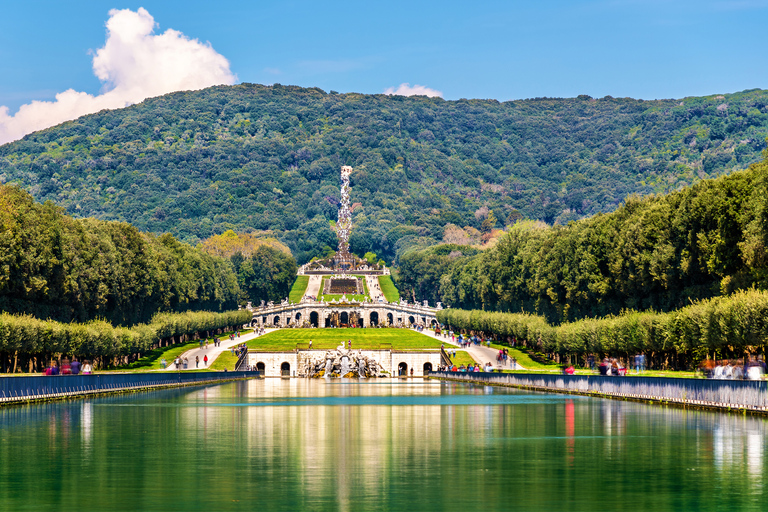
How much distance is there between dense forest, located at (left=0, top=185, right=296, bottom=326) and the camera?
70812 mm

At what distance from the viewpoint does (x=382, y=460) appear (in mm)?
24547

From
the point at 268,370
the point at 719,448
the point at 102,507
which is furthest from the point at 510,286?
the point at 102,507

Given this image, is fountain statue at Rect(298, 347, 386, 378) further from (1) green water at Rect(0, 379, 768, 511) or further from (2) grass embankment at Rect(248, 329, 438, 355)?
(1) green water at Rect(0, 379, 768, 511)

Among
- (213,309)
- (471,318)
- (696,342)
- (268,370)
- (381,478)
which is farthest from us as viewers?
(213,309)

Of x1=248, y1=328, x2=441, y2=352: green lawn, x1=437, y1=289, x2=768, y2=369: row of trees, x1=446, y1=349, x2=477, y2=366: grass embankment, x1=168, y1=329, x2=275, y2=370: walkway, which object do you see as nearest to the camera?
x1=437, y1=289, x2=768, y2=369: row of trees

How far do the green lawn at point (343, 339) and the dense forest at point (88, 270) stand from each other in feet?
35.1

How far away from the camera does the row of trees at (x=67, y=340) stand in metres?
64.1

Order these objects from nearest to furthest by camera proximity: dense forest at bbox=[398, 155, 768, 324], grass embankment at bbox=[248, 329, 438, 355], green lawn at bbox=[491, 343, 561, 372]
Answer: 1. dense forest at bbox=[398, 155, 768, 324]
2. green lawn at bbox=[491, 343, 561, 372]
3. grass embankment at bbox=[248, 329, 438, 355]

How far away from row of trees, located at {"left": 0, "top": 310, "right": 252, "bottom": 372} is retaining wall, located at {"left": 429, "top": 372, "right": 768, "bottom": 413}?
3014 cm

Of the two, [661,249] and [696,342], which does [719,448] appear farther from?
[661,249]

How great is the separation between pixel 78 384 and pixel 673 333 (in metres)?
35.3

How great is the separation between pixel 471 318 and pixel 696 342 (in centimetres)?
6747

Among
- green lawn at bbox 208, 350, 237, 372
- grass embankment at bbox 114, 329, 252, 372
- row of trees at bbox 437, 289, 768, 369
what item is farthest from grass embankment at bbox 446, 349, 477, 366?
grass embankment at bbox 114, 329, 252, 372

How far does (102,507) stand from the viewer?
18.1 m
